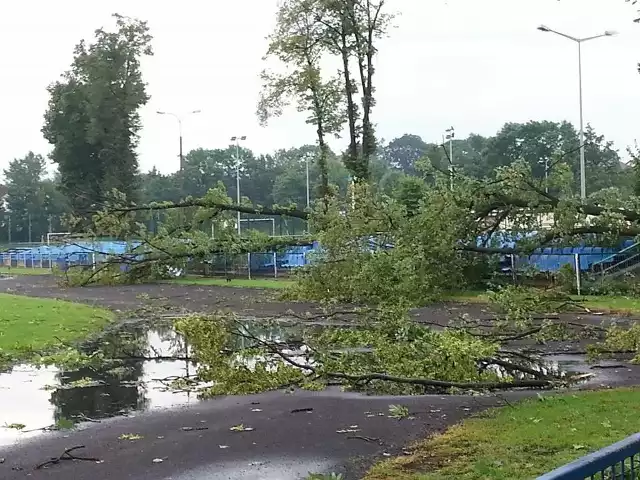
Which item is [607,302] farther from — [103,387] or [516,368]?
[103,387]

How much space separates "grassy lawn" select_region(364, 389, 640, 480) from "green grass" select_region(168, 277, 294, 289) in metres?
22.2

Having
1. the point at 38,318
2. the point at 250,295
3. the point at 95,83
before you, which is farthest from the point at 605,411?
the point at 95,83

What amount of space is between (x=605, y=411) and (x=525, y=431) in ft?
3.70

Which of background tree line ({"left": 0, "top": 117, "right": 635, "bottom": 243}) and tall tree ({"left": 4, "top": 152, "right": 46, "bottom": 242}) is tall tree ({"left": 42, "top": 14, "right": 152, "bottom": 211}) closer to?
background tree line ({"left": 0, "top": 117, "right": 635, "bottom": 243})

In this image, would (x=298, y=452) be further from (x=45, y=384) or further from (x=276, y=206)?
(x=276, y=206)

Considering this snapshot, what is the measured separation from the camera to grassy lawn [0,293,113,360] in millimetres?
15188

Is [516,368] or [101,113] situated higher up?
[101,113]

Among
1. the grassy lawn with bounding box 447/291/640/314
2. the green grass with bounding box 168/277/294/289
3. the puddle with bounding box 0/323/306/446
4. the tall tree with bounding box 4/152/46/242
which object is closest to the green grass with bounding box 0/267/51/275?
the green grass with bounding box 168/277/294/289

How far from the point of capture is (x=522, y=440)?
7027 millimetres

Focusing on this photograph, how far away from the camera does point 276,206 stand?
17.8 metres

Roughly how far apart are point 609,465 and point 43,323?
1681 centimetres

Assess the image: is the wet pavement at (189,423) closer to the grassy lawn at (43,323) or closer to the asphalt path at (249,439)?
the asphalt path at (249,439)

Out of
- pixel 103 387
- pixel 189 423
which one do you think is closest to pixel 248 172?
pixel 103 387

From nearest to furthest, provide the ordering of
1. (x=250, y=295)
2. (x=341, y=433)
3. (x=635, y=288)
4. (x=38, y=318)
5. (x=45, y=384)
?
(x=341, y=433) < (x=45, y=384) < (x=38, y=318) < (x=635, y=288) < (x=250, y=295)
